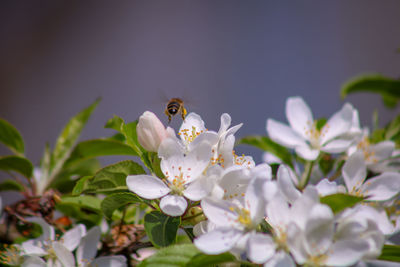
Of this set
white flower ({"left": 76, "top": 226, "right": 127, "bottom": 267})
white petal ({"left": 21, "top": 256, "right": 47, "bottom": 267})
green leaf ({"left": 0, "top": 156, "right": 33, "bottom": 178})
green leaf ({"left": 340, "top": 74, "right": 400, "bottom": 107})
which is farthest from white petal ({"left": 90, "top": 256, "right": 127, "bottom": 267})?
green leaf ({"left": 340, "top": 74, "right": 400, "bottom": 107})

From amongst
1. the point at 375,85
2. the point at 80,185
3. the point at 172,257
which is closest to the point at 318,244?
the point at 172,257

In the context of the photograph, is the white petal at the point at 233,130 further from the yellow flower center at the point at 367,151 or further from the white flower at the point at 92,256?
the yellow flower center at the point at 367,151

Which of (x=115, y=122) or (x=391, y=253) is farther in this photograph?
(x=115, y=122)

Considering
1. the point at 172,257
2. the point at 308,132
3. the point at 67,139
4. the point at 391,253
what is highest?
the point at 67,139

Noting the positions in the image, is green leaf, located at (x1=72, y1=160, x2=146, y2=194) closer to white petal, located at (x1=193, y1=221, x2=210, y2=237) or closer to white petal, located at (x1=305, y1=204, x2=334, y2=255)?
white petal, located at (x1=193, y1=221, x2=210, y2=237)

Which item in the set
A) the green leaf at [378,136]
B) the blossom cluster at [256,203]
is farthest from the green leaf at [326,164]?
the blossom cluster at [256,203]

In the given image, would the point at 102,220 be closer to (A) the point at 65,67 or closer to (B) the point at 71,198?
(B) the point at 71,198

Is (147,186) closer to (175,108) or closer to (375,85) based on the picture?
(175,108)
